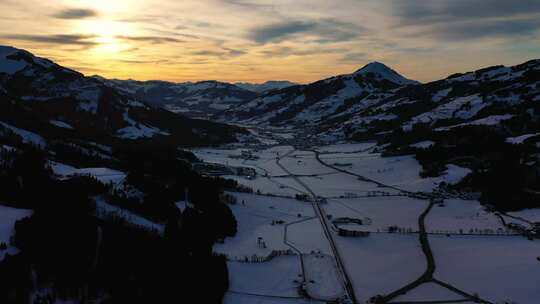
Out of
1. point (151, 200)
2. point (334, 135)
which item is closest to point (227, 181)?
point (151, 200)

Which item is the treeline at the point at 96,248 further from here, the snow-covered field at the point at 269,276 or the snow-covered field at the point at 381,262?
the snow-covered field at the point at 381,262

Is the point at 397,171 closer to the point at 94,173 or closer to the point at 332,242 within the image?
the point at 332,242

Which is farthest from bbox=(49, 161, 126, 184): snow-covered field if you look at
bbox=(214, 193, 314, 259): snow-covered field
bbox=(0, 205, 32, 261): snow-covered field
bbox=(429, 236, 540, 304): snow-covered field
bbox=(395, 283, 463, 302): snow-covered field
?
bbox=(429, 236, 540, 304): snow-covered field

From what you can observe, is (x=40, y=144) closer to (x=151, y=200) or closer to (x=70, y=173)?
(x=70, y=173)

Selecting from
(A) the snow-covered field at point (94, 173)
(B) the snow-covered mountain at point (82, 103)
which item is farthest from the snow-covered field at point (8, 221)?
(B) the snow-covered mountain at point (82, 103)

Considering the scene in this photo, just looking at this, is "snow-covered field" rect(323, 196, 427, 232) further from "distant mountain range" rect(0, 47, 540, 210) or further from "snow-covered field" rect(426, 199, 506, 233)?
"distant mountain range" rect(0, 47, 540, 210)

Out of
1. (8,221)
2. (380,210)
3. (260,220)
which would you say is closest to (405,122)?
(380,210)
